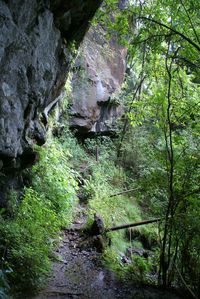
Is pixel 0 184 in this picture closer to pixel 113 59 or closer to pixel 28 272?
pixel 28 272

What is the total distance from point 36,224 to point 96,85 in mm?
9327

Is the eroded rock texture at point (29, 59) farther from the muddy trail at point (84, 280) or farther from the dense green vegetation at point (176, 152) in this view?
the muddy trail at point (84, 280)

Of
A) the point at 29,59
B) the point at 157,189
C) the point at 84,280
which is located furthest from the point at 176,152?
the point at 29,59

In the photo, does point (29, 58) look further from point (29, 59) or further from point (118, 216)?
point (118, 216)

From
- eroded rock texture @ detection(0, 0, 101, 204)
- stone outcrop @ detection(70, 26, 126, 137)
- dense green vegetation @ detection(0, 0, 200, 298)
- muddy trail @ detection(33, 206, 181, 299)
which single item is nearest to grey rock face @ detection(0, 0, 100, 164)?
eroded rock texture @ detection(0, 0, 101, 204)

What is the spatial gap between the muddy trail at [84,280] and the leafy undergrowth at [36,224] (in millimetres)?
272

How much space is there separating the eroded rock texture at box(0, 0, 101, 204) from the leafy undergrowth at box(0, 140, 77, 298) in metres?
1.01

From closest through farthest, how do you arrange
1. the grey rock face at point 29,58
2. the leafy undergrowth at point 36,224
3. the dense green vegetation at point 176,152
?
the leafy undergrowth at point 36,224
the grey rock face at point 29,58
the dense green vegetation at point 176,152

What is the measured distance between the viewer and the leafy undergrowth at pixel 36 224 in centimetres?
442

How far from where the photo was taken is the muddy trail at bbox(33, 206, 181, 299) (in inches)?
198

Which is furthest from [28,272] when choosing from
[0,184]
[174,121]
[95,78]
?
[95,78]

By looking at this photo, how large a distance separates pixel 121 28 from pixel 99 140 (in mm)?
8998

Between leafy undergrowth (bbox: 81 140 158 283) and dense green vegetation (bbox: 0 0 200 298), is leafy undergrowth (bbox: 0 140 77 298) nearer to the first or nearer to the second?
dense green vegetation (bbox: 0 0 200 298)

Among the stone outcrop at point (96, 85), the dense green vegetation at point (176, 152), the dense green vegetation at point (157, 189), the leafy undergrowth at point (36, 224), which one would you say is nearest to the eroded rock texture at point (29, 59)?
the dense green vegetation at point (157, 189)
